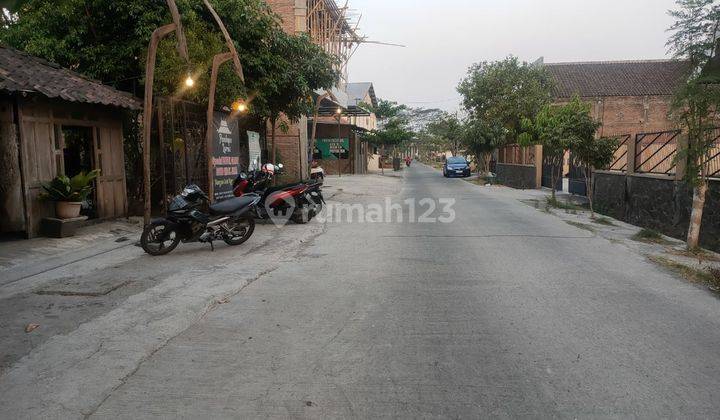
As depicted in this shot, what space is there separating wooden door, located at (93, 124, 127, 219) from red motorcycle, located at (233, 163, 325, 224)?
2428 millimetres

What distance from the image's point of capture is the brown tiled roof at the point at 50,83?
8.16 m

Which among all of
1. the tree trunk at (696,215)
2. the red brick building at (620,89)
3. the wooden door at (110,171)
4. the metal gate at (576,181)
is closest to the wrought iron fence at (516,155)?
the metal gate at (576,181)

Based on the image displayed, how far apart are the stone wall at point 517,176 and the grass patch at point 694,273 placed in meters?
16.5

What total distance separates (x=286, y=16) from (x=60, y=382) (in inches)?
880

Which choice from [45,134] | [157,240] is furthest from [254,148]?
[157,240]

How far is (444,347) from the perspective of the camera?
425 cm

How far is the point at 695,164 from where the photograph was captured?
27.4ft

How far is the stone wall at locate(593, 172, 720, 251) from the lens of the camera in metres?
9.27

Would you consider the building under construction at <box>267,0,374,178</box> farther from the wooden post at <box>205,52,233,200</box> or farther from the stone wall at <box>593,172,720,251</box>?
the stone wall at <box>593,172,720,251</box>

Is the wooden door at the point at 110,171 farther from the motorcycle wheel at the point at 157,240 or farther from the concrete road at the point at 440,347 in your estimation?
the concrete road at the point at 440,347

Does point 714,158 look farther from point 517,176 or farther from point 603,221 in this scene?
point 517,176

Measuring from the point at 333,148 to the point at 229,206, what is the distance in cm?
2696

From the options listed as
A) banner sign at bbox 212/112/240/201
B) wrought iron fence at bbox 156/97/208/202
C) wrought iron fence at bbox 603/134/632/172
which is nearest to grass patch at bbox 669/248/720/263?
wrought iron fence at bbox 603/134/632/172

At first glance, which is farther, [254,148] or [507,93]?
[507,93]
